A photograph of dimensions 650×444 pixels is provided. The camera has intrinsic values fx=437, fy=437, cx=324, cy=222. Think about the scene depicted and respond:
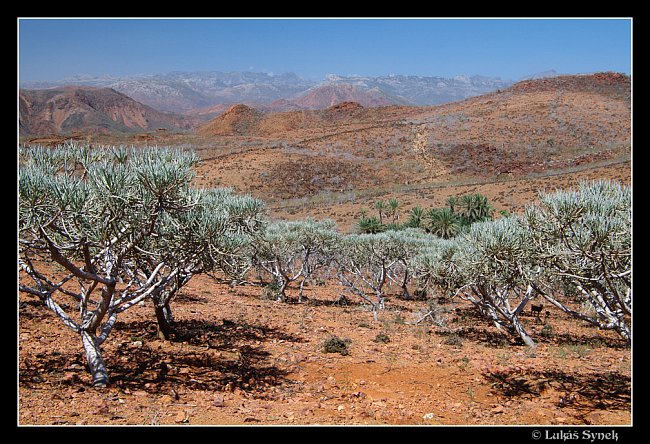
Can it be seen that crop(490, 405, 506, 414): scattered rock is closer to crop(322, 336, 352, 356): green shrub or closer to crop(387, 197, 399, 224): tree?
crop(322, 336, 352, 356): green shrub

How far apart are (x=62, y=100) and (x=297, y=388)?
134 m

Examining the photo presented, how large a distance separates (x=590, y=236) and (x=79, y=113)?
127726mm

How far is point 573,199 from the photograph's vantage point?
215 inches

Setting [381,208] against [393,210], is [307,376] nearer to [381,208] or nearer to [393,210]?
[393,210]

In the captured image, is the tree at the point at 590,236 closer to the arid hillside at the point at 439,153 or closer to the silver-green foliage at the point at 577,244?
the silver-green foliage at the point at 577,244

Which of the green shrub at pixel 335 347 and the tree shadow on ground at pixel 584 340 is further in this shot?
the tree shadow on ground at pixel 584 340

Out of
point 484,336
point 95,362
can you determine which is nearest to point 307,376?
point 95,362

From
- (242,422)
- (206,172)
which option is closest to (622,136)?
(206,172)

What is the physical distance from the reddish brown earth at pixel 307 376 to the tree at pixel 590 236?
6.03 feet

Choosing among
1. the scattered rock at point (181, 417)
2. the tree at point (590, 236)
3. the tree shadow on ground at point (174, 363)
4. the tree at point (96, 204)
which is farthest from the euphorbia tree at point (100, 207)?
the tree at point (590, 236)

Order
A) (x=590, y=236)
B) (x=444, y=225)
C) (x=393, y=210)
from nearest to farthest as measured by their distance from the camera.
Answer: (x=590, y=236) → (x=444, y=225) → (x=393, y=210)

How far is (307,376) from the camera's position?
7.45 metres

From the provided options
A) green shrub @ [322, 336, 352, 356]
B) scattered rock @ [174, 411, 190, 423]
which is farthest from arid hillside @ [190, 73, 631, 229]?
scattered rock @ [174, 411, 190, 423]

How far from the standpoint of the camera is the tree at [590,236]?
15.9ft
